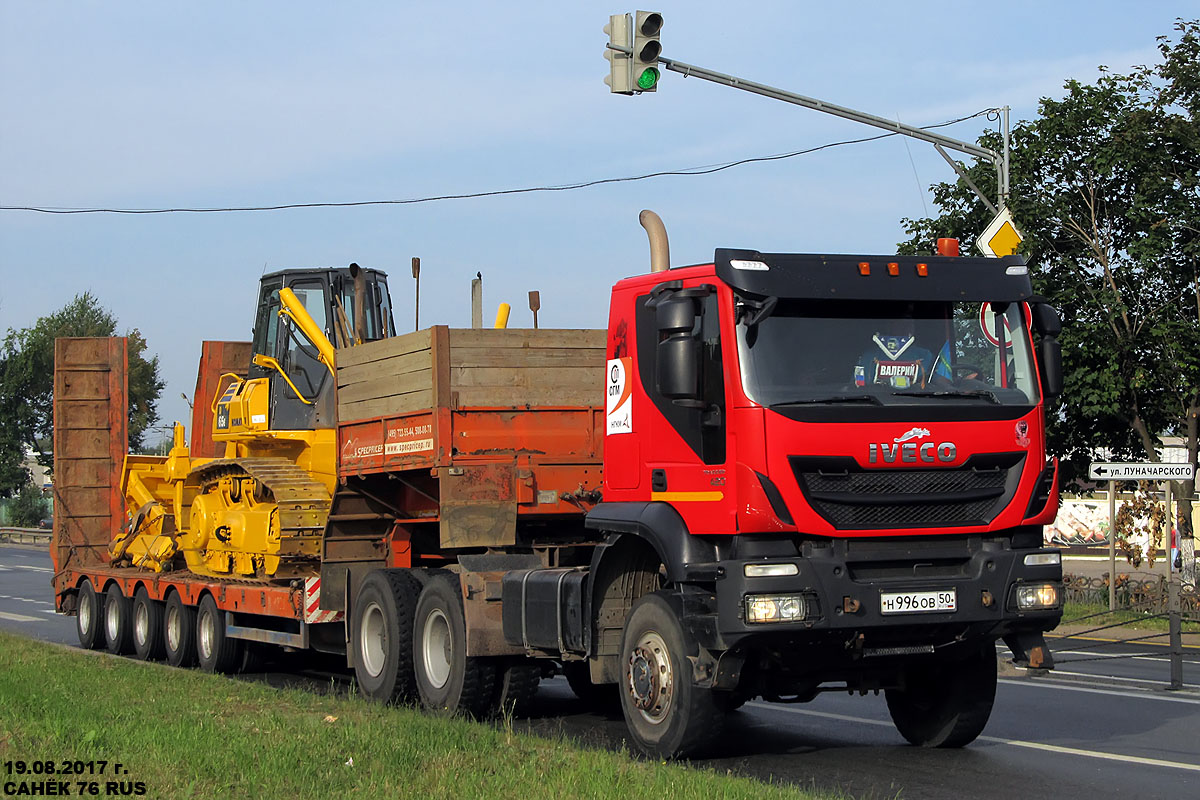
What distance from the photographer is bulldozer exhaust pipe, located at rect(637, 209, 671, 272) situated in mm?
11164

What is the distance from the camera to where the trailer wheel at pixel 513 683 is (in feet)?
40.1

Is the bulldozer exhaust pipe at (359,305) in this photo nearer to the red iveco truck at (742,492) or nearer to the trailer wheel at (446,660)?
the red iveco truck at (742,492)

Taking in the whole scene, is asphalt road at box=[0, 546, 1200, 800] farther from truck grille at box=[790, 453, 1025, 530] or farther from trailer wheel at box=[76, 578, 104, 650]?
trailer wheel at box=[76, 578, 104, 650]

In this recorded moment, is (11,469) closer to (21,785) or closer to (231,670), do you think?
(231,670)

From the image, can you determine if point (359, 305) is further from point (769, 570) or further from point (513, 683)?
point (769, 570)

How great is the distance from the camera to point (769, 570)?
877 cm

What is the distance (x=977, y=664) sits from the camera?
34.0ft

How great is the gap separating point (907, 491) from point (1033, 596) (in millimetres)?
1069

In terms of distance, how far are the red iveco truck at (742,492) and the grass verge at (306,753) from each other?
87 centimetres

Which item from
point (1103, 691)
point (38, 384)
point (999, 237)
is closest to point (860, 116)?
point (999, 237)

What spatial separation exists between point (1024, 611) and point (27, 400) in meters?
86.7

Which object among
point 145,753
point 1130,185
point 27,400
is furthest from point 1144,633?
point 27,400

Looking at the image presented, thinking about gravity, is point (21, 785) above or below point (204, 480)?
below

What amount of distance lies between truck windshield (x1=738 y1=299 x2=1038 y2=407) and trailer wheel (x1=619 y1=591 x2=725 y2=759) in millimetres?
1596
